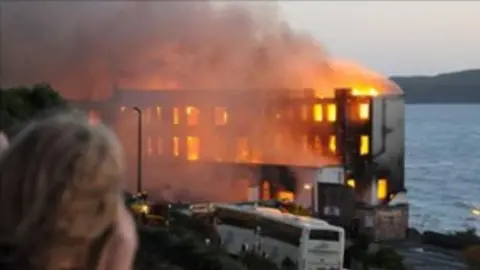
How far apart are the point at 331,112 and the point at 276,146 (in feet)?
6.85

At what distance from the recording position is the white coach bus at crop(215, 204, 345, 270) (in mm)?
11320

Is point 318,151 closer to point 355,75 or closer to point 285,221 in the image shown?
point 355,75

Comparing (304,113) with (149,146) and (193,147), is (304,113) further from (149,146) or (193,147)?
(149,146)

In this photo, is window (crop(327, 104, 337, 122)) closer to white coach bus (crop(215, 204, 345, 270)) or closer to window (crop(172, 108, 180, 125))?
window (crop(172, 108, 180, 125))

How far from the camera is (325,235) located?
11422 millimetres

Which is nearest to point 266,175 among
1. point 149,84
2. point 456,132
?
point 149,84

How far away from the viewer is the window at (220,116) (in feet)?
79.6

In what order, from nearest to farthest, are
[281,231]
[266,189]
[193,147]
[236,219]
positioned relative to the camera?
[281,231] < [236,219] < [266,189] < [193,147]

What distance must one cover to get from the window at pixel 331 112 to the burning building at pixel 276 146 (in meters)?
0.02

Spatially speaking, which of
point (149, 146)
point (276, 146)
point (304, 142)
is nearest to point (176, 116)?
point (149, 146)

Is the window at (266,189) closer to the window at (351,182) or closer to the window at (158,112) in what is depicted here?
the window at (351,182)

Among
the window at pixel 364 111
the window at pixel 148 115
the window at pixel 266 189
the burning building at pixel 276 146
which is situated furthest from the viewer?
the window at pixel 148 115

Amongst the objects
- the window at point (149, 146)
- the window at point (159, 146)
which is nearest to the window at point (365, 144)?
the window at point (159, 146)

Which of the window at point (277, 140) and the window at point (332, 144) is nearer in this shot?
the window at point (332, 144)
